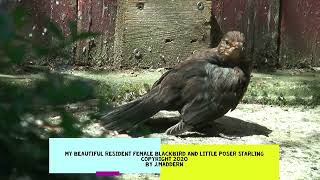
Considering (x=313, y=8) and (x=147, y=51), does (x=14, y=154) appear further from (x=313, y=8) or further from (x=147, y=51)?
(x=313, y=8)

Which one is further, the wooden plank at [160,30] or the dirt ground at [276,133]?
the wooden plank at [160,30]

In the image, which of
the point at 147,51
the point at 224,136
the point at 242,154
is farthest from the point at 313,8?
the point at 242,154

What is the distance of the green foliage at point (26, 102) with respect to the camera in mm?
1831

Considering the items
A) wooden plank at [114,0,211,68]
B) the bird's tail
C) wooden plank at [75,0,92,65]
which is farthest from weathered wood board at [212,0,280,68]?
the bird's tail

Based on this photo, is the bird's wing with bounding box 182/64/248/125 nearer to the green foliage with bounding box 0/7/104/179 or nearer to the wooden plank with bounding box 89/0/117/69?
the wooden plank with bounding box 89/0/117/69

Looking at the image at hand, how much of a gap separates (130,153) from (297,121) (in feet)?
8.87

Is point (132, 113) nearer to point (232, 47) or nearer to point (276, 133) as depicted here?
point (232, 47)

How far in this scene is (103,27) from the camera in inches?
243

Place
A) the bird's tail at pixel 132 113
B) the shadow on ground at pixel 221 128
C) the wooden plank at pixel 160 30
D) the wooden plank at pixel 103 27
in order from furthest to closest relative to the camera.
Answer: the wooden plank at pixel 103 27, the wooden plank at pixel 160 30, the shadow on ground at pixel 221 128, the bird's tail at pixel 132 113

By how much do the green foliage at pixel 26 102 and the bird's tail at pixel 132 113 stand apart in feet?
8.55

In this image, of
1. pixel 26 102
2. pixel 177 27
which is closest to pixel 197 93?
pixel 177 27

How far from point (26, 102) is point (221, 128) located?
3.38m
